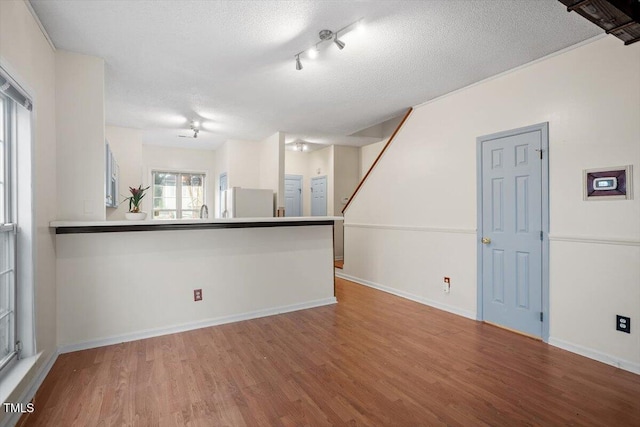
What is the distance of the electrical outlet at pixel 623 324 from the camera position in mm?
2375

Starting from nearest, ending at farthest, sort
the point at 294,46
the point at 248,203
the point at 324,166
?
the point at 294,46
the point at 248,203
the point at 324,166

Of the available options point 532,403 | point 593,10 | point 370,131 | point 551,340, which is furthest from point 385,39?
point 370,131

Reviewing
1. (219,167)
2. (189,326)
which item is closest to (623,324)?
(189,326)

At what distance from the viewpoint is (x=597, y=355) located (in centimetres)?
253

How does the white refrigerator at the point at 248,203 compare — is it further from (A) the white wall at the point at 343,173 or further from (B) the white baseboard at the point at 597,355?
(B) the white baseboard at the point at 597,355

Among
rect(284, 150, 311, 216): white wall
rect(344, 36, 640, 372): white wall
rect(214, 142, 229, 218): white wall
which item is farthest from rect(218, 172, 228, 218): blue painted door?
rect(344, 36, 640, 372): white wall

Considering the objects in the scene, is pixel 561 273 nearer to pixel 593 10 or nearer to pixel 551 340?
pixel 551 340

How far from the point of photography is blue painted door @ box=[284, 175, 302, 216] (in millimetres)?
7539

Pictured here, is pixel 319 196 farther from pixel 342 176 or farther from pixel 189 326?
pixel 189 326

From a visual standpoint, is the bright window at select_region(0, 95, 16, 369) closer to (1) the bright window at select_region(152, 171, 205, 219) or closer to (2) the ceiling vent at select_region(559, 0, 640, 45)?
(2) the ceiling vent at select_region(559, 0, 640, 45)

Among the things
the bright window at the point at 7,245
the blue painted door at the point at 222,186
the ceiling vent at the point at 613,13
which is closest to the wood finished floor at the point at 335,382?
the bright window at the point at 7,245

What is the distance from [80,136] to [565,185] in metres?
4.21

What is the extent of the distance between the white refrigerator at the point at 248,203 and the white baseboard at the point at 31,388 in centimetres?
296

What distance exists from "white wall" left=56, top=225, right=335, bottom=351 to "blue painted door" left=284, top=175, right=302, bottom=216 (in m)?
3.57
